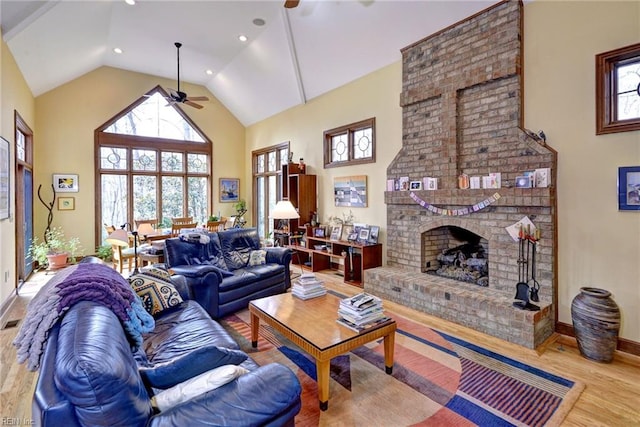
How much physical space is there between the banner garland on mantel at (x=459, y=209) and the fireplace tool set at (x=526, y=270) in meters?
0.44

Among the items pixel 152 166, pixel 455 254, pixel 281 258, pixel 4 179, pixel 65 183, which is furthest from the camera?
pixel 152 166

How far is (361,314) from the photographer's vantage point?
7.93 feet

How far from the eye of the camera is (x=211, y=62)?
7.04 m

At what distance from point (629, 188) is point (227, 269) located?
169 inches

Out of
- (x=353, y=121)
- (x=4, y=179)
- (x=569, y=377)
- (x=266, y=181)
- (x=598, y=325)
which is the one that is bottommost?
(x=569, y=377)

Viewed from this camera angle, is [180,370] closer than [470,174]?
Yes

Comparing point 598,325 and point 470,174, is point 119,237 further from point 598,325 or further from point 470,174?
point 598,325

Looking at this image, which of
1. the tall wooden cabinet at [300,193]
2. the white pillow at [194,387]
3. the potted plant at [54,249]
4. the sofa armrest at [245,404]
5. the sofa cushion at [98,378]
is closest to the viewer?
the sofa cushion at [98,378]

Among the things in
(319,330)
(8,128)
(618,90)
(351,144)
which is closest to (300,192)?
(351,144)

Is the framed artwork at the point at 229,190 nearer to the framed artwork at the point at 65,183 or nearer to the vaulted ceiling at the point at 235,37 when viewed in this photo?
the vaulted ceiling at the point at 235,37

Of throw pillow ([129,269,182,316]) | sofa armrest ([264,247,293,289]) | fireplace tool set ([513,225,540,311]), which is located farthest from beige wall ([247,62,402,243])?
throw pillow ([129,269,182,316])

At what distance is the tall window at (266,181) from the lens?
779 cm

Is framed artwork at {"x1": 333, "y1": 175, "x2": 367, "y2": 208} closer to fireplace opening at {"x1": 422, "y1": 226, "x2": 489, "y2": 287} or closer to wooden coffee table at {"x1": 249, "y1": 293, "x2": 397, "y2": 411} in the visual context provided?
fireplace opening at {"x1": 422, "y1": 226, "x2": 489, "y2": 287}

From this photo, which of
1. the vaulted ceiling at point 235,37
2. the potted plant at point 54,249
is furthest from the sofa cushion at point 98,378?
the potted plant at point 54,249
